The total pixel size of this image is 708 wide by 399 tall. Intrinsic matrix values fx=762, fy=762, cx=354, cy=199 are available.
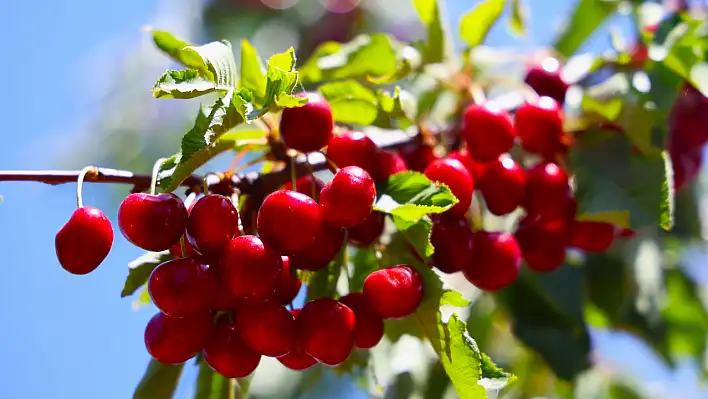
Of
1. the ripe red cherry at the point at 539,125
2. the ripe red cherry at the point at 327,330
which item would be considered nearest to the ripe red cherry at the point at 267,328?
the ripe red cherry at the point at 327,330

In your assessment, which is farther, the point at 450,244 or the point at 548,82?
the point at 548,82

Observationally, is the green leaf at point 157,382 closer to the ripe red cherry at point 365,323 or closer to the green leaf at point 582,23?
the ripe red cherry at point 365,323

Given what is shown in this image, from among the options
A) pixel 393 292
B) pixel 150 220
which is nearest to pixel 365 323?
pixel 393 292

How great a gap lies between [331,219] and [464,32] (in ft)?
2.08

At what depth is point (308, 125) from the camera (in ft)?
3.37

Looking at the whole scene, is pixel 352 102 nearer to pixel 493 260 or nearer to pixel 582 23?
pixel 493 260

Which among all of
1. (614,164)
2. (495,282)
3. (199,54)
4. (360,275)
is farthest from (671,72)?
(199,54)

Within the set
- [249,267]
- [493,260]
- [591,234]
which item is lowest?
[591,234]

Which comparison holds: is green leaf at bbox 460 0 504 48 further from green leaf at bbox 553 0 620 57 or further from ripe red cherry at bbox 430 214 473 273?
ripe red cherry at bbox 430 214 473 273

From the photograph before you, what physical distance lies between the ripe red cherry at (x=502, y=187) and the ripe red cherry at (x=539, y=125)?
0.14 metres

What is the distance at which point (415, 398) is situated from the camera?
1388 millimetres

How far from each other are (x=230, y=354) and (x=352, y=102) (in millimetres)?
437

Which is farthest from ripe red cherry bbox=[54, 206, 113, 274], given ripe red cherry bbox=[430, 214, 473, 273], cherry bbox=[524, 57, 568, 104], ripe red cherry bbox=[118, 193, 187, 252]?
cherry bbox=[524, 57, 568, 104]

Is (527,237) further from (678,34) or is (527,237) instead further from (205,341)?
(205,341)
